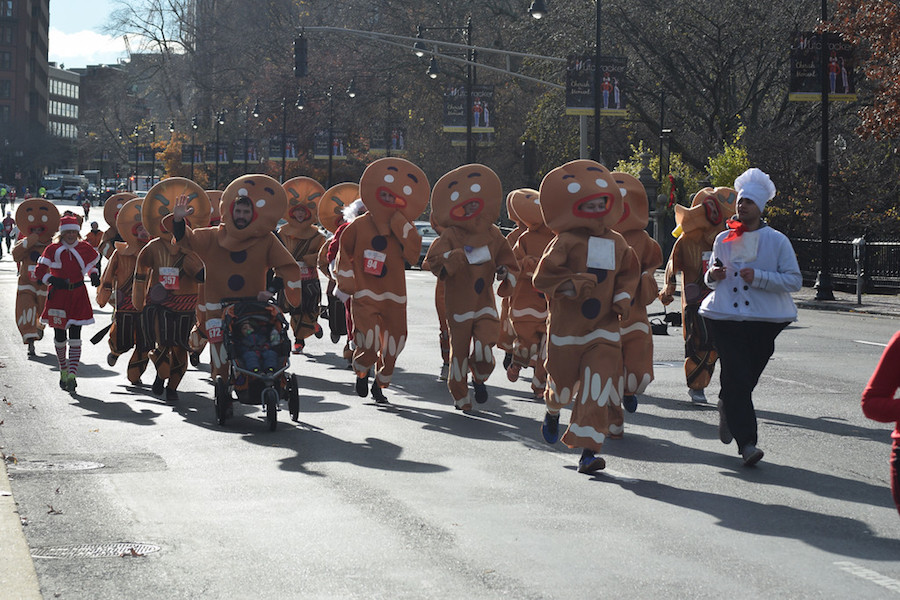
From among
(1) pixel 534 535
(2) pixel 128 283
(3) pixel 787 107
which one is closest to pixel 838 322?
(2) pixel 128 283

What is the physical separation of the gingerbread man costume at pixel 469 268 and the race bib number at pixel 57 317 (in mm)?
4129

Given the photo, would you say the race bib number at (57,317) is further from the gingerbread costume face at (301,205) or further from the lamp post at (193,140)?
the lamp post at (193,140)

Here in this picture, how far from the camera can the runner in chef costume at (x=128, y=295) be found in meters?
14.0

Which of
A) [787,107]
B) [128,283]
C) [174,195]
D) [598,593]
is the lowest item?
[598,593]

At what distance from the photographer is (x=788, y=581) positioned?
6.21m

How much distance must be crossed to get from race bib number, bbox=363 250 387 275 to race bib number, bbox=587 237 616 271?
378 centimetres

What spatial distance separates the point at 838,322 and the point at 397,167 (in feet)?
39.7

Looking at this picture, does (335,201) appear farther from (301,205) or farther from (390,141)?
(390,141)

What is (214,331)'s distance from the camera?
11570 millimetres

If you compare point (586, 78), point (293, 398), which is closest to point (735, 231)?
point (293, 398)

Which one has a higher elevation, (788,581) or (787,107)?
(787,107)

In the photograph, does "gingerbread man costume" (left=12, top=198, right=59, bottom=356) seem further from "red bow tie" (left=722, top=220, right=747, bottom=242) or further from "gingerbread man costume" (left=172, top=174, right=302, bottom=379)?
"red bow tie" (left=722, top=220, right=747, bottom=242)

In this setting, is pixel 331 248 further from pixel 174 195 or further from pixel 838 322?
pixel 838 322

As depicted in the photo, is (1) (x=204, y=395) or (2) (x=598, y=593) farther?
(1) (x=204, y=395)
